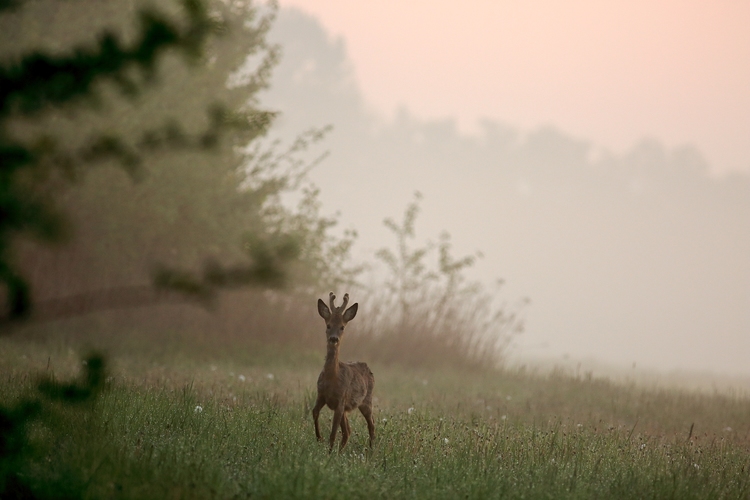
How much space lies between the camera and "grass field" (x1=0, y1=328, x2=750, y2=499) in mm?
6012

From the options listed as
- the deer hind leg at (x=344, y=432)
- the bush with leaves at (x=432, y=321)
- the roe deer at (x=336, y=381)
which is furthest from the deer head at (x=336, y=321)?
the bush with leaves at (x=432, y=321)

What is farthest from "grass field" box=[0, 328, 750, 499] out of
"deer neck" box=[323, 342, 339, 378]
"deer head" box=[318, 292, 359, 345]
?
"deer head" box=[318, 292, 359, 345]

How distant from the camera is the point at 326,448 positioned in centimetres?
765

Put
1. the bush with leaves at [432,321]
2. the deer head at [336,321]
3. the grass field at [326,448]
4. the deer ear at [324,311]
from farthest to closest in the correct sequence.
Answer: the bush with leaves at [432,321] → the deer ear at [324,311] → the deer head at [336,321] → the grass field at [326,448]

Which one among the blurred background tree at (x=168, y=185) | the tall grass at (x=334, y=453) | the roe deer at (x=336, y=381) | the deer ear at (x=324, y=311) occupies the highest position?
the blurred background tree at (x=168, y=185)

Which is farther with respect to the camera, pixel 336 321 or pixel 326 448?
pixel 336 321

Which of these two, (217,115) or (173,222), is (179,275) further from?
(173,222)

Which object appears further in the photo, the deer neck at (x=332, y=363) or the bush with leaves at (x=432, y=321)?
the bush with leaves at (x=432, y=321)

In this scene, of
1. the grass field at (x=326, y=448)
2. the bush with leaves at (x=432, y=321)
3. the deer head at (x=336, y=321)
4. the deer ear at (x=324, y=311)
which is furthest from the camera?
the bush with leaves at (x=432, y=321)

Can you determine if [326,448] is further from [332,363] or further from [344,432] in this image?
[332,363]

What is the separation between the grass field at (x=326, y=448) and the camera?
19.7 ft

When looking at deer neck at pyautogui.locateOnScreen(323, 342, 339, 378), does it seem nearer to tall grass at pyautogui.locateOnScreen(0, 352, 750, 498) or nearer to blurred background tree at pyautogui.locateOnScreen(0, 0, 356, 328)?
tall grass at pyautogui.locateOnScreen(0, 352, 750, 498)

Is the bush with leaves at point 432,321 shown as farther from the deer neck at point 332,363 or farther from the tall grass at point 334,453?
the deer neck at point 332,363

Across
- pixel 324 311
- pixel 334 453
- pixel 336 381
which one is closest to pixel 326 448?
pixel 334 453
